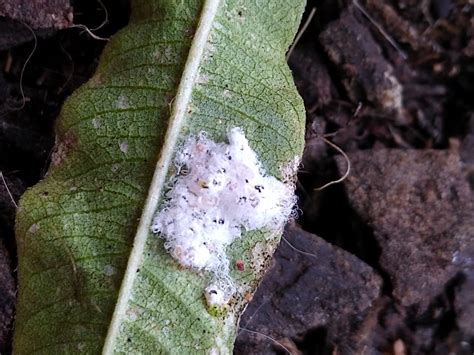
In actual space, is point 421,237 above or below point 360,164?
below

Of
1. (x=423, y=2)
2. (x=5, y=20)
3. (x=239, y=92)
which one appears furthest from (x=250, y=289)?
(x=423, y=2)

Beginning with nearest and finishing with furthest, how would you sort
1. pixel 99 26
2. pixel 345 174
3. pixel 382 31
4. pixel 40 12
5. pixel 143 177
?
1. pixel 143 177
2. pixel 40 12
3. pixel 99 26
4. pixel 345 174
5. pixel 382 31

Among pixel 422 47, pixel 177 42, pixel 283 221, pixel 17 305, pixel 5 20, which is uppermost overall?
pixel 422 47

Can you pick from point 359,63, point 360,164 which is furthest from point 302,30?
point 360,164

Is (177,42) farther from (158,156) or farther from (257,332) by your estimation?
(257,332)


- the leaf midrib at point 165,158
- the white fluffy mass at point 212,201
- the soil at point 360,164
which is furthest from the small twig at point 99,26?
the white fluffy mass at point 212,201

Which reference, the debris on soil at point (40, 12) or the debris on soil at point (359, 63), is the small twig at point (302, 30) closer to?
the debris on soil at point (359, 63)

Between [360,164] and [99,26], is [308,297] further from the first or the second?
[99,26]
